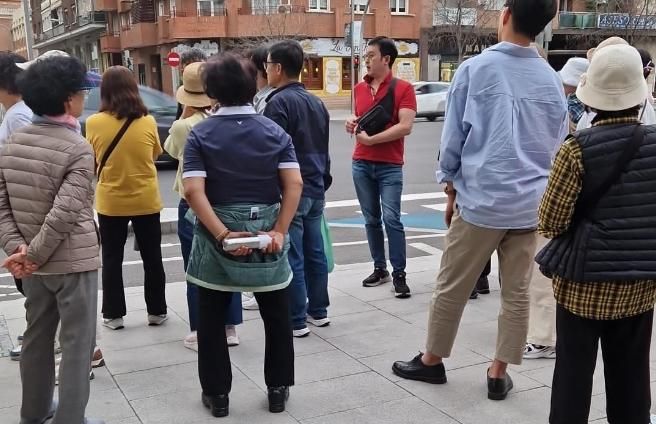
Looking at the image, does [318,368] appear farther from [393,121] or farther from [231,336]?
[393,121]

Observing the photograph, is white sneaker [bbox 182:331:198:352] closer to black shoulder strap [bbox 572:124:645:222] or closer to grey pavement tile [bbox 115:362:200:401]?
grey pavement tile [bbox 115:362:200:401]

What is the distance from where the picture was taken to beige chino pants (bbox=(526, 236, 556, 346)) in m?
4.19

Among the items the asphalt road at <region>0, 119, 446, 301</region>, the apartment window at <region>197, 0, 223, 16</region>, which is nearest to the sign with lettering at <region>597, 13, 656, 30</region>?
the apartment window at <region>197, 0, 223, 16</region>

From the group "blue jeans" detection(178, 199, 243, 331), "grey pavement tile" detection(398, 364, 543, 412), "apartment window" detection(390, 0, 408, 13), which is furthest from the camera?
"apartment window" detection(390, 0, 408, 13)

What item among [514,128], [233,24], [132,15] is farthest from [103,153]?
[132,15]

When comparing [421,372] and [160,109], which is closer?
[421,372]

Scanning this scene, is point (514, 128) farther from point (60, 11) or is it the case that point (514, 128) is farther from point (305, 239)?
point (60, 11)

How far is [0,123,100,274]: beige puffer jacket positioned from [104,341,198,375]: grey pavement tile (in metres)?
1.22

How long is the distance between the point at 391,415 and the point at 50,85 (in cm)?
221

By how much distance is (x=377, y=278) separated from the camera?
5.79 meters

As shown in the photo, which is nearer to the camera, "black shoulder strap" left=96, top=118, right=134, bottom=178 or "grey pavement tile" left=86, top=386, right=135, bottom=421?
"grey pavement tile" left=86, top=386, right=135, bottom=421

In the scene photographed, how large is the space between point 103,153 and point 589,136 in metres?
3.00

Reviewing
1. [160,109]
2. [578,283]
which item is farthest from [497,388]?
[160,109]

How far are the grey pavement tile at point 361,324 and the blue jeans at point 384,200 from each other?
1.92 feet
